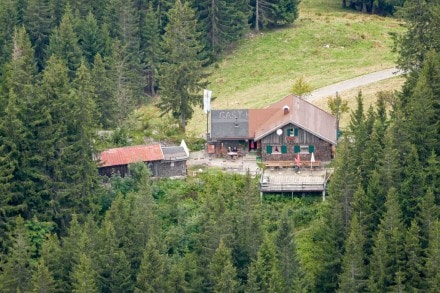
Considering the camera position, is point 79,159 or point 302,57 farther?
point 302,57

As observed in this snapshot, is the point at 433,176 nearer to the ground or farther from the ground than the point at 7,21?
nearer to the ground

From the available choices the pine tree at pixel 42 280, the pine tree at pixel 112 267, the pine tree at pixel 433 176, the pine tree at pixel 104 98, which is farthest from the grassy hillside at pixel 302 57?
the pine tree at pixel 42 280

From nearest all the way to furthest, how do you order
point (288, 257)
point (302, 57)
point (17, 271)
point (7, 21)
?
point (288, 257) → point (17, 271) → point (7, 21) → point (302, 57)

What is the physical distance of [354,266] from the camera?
7631cm

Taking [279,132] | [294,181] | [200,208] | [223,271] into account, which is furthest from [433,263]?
[279,132]

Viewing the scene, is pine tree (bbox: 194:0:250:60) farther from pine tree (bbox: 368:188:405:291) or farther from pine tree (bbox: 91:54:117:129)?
pine tree (bbox: 368:188:405:291)

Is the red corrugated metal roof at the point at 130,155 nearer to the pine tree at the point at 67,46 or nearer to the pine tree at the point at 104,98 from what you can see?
the pine tree at the point at 104,98

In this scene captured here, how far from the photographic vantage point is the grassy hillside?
395ft

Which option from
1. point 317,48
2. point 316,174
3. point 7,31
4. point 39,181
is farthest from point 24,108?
point 317,48

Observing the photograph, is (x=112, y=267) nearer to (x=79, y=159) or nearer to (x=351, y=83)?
(x=79, y=159)

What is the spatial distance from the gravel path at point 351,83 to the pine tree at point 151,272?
39.2 metres

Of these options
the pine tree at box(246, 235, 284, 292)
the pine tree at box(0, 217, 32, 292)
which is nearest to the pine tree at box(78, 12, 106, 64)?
the pine tree at box(0, 217, 32, 292)

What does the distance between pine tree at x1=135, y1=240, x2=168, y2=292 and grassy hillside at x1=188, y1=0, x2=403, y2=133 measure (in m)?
37.7

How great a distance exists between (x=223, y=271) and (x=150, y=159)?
18.2 meters
